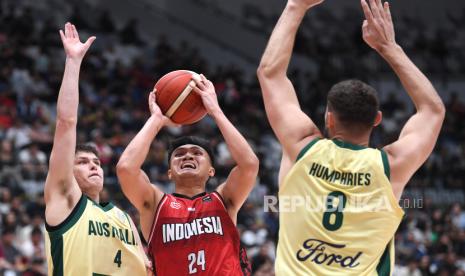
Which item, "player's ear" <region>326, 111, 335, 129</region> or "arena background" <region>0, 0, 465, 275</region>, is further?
"arena background" <region>0, 0, 465, 275</region>

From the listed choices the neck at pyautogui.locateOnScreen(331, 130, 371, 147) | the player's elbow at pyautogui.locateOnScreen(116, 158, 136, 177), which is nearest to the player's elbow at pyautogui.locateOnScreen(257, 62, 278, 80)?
the neck at pyautogui.locateOnScreen(331, 130, 371, 147)

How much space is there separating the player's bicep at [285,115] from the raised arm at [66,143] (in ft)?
4.43

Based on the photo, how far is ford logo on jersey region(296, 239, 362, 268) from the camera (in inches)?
139

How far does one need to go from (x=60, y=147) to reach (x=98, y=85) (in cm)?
1335

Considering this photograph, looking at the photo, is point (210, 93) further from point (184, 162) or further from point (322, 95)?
point (322, 95)

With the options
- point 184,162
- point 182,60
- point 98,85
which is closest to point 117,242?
point 184,162

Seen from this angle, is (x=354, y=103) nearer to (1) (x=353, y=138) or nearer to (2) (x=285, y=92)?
(1) (x=353, y=138)

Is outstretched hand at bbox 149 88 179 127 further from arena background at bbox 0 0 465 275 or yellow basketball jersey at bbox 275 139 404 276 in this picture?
arena background at bbox 0 0 465 275

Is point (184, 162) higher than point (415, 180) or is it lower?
higher

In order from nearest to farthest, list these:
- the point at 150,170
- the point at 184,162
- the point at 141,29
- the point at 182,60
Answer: the point at 184,162 → the point at 150,170 → the point at 182,60 → the point at 141,29

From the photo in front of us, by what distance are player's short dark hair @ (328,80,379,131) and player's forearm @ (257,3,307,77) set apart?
12.0 inches

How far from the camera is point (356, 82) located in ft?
12.0

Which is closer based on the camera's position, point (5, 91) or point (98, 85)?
point (5, 91)

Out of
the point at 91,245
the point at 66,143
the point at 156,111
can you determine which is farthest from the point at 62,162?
the point at 156,111
